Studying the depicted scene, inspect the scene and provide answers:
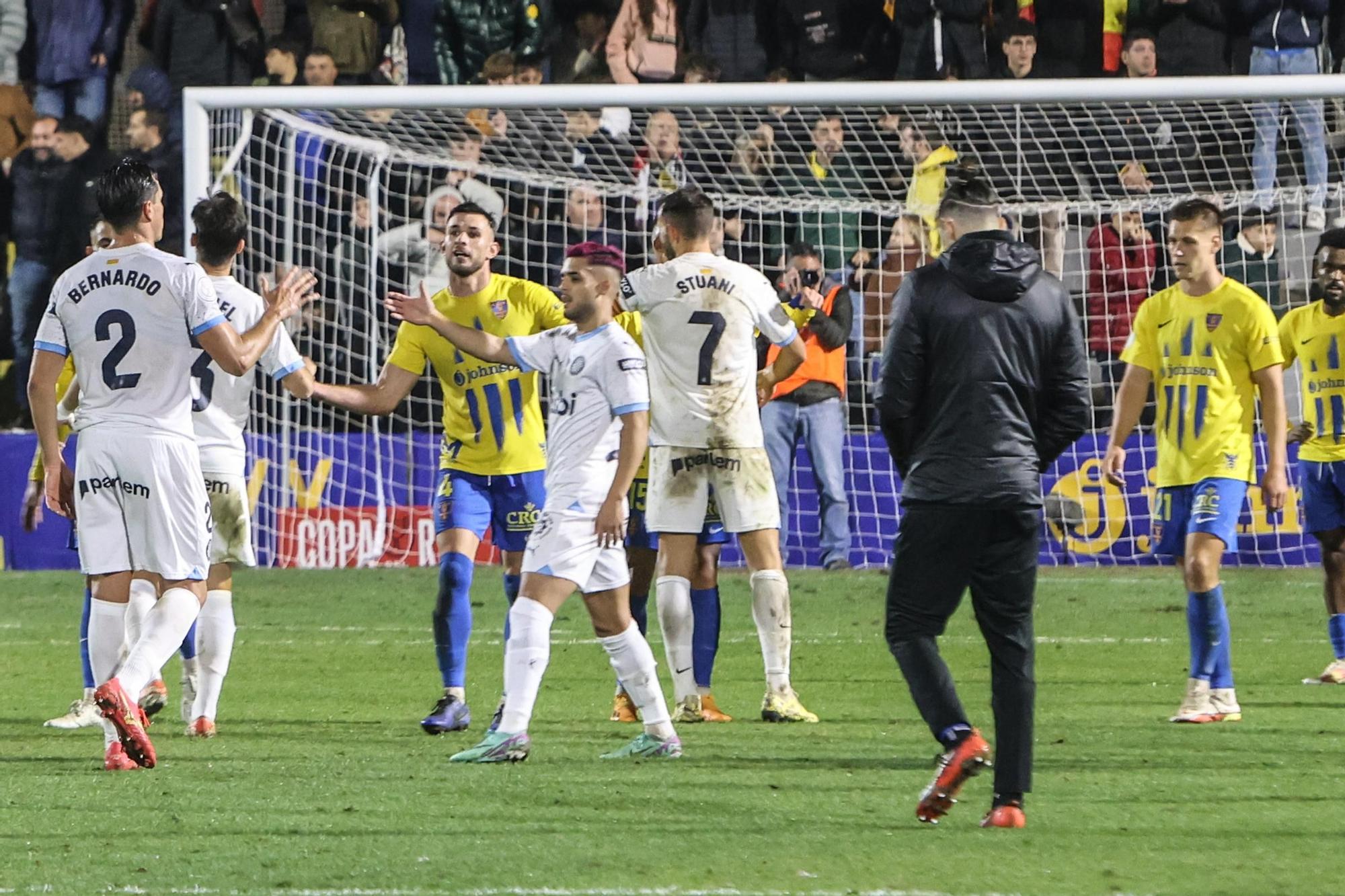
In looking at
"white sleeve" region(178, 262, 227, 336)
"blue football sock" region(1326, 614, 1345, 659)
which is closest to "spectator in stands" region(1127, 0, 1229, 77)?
"blue football sock" region(1326, 614, 1345, 659)

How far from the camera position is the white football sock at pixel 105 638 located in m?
6.76

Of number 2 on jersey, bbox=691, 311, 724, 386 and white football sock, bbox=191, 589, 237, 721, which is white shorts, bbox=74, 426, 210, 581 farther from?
number 2 on jersey, bbox=691, 311, 724, 386

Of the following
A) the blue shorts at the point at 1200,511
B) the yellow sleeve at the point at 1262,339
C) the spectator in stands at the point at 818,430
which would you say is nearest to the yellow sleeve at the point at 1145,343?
the yellow sleeve at the point at 1262,339

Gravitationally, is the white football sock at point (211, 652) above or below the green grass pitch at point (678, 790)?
above

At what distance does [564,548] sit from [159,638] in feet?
4.67

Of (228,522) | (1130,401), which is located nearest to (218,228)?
(228,522)

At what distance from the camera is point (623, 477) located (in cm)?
658

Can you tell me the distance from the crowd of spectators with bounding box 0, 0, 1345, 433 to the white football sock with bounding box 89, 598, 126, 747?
6383 millimetres

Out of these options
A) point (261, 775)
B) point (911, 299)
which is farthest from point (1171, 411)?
point (261, 775)

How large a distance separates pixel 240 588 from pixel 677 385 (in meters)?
6.34

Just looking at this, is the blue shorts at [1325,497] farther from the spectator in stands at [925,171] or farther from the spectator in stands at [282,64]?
the spectator in stands at [282,64]

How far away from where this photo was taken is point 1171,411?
8133 mm

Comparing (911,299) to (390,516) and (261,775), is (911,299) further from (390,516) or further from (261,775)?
(390,516)

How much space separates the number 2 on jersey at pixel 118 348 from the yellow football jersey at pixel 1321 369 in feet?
18.8
